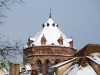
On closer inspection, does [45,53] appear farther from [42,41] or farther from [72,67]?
[72,67]

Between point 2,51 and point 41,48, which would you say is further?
point 41,48

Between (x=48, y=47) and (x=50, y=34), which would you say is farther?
(x=50, y=34)

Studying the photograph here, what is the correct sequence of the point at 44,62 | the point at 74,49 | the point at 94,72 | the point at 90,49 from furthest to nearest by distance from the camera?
the point at 74,49 → the point at 44,62 → the point at 90,49 → the point at 94,72

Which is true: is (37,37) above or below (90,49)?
above

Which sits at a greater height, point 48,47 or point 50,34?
point 50,34

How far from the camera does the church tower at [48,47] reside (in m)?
61.9

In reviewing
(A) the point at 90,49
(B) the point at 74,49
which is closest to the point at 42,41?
(B) the point at 74,49

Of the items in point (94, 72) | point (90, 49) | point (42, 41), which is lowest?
point (94, 72)

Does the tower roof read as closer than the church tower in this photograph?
No

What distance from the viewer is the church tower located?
61.9m

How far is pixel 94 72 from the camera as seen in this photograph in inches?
1219

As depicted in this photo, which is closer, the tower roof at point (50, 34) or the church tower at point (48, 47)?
the church tower at point (48, 47)

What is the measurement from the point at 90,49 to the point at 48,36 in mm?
32395

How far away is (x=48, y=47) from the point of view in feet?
207
